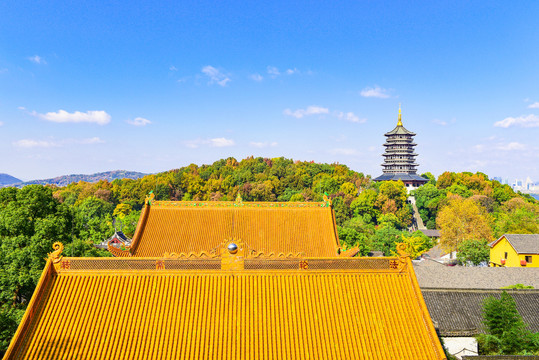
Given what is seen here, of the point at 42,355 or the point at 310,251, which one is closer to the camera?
the point at 42,355

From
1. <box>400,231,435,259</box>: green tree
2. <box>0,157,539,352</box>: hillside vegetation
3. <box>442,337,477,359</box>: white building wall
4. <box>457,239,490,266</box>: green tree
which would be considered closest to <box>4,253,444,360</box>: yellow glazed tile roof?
<box>0,157,539,352</box>: hillside vegetation

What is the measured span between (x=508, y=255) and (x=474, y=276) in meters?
12.9

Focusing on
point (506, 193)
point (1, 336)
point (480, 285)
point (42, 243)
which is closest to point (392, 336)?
point (1, 336)

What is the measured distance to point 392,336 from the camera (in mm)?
9156

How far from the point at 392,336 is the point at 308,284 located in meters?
2.37

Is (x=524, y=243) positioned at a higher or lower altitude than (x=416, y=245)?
higher

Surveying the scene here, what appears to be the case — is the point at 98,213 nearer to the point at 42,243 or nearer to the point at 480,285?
the point at 42,243

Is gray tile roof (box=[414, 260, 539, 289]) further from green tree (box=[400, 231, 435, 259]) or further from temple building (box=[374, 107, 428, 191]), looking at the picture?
temple building (box=[374, 107, 428, 191])

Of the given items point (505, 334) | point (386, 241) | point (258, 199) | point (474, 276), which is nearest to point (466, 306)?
point (505, 334)

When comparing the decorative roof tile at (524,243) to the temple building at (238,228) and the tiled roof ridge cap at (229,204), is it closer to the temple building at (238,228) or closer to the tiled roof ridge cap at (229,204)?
the temple building at (238,228)

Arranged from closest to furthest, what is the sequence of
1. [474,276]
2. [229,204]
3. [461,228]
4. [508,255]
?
[229,204], [474,276], [508,255], [461,228]

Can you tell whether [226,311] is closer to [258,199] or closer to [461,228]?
[461,228]

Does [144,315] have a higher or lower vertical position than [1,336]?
higher

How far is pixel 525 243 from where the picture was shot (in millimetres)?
37031
